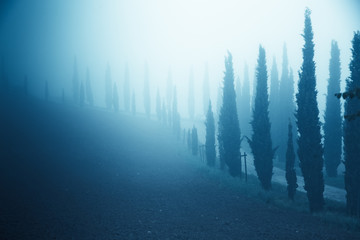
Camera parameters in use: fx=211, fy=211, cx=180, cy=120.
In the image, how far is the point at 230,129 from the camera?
2517cm

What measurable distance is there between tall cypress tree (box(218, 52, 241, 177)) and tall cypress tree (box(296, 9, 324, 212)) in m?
9.09

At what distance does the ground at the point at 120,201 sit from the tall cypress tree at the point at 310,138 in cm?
275

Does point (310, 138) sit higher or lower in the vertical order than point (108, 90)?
lower

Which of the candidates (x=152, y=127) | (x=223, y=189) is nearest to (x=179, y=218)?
(x=223, y=189)

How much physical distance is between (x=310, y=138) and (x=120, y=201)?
45.2ft

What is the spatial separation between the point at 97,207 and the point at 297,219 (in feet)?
36.0

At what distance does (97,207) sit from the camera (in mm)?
11836

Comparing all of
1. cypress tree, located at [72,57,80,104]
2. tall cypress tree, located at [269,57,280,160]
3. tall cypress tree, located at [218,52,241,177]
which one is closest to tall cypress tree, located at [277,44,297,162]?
tall cypress tree, located at [269,57,280,160]

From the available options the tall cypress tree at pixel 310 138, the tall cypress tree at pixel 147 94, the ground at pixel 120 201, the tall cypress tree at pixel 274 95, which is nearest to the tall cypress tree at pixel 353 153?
the tall cypress tree at pixel 310 138

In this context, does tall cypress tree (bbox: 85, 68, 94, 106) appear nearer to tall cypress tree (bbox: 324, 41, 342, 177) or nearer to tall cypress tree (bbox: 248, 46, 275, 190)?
tall cypress tree (bbox: 248, 46, 275, 190)

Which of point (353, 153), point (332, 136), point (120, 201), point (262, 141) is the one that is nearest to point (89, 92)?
point (262, 141)

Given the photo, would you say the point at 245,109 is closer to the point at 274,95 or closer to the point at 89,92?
the point at 274,95

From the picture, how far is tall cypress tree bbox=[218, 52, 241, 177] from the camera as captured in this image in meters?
24.2

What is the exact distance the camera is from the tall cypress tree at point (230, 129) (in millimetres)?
24219
